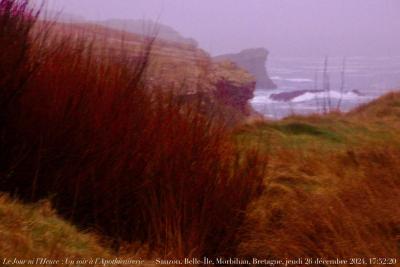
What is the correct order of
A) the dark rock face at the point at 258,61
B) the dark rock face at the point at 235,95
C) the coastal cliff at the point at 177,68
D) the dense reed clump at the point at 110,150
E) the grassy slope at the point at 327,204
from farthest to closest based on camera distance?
the dark rock face at the point at 258,61
the dark rock face at the point at 235,95
the coastal cliff at the point at 177,68
the grassy slope at the point at 327,204
the dense reed clump at the point at 110,150

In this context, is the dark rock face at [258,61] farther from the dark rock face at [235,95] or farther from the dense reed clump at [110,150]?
the dense reed clump at [110,150]

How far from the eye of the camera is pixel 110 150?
489 cm

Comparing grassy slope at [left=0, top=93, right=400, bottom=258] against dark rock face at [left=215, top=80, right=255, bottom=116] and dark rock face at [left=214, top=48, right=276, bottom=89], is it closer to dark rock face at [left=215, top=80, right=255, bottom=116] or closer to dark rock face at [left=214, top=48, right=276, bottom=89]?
dark rock face at [left=215, top=80, right=255, bottom=116]

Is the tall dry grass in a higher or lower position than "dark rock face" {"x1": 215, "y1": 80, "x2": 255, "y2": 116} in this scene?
lower

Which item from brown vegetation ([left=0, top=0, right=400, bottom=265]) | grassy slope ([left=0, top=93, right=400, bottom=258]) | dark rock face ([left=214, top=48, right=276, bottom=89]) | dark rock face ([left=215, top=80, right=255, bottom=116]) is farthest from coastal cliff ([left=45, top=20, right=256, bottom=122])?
dark rock face ([left=214, top=48, right=276, bottom=89])

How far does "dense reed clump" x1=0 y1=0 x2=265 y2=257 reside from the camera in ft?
15.3

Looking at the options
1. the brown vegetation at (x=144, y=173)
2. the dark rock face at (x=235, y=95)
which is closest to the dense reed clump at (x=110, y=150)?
the brown vegetation at (x=144, y=173)

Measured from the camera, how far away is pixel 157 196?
514 centimetres

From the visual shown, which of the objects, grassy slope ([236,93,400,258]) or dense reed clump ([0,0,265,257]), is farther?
grassy slope ([236,93,400,258])

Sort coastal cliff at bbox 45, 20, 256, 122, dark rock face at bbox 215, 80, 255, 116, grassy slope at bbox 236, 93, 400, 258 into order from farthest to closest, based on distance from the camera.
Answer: dark rock face at bbox 215, 80, 255, 116 < coastal cliff at bbox 45, 20, 256, 122 < grassy slope at bbox 236, 93, 400, 258

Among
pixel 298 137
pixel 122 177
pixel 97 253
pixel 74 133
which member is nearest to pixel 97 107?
pixel 74 133

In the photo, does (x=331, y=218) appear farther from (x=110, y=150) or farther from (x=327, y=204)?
(x=110, y=150)

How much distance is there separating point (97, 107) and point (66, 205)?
0.77 metres

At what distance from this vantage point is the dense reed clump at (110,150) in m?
4.65
